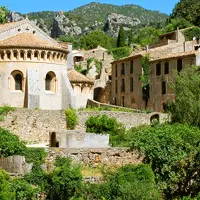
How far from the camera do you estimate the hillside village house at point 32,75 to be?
144 ft

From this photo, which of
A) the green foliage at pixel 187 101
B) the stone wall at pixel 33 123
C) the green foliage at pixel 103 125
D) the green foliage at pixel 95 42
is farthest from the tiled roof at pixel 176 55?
the green foliage at pixel 95 42

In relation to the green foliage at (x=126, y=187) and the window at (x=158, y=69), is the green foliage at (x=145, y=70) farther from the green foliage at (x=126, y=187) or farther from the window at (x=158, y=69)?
the green foliage at (x=126, y=187)

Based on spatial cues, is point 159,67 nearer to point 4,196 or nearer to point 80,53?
point 80,53

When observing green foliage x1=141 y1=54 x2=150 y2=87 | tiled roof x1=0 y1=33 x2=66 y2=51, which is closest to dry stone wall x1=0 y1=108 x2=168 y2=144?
tiled roof x1=0 y1=33 x2=66 y2=51

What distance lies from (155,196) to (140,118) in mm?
18651

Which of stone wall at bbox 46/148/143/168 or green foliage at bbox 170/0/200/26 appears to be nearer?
stone wall at bbox 46/148/143/168

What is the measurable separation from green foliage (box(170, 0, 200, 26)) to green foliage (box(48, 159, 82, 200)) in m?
73.1

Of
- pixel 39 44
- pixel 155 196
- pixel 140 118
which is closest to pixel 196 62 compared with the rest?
pixel 140 118

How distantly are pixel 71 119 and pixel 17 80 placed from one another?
325 inches

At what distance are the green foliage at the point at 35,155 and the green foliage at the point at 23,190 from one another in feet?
7.36

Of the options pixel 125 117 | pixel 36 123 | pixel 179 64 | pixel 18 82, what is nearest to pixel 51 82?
pixel 18 82

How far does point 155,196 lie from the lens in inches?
945

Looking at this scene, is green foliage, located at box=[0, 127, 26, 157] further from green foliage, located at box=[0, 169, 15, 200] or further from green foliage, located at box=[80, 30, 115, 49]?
green foliage, located at box=[80, 30, 115, 49]

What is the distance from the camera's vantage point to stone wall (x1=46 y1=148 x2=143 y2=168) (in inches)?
1049
